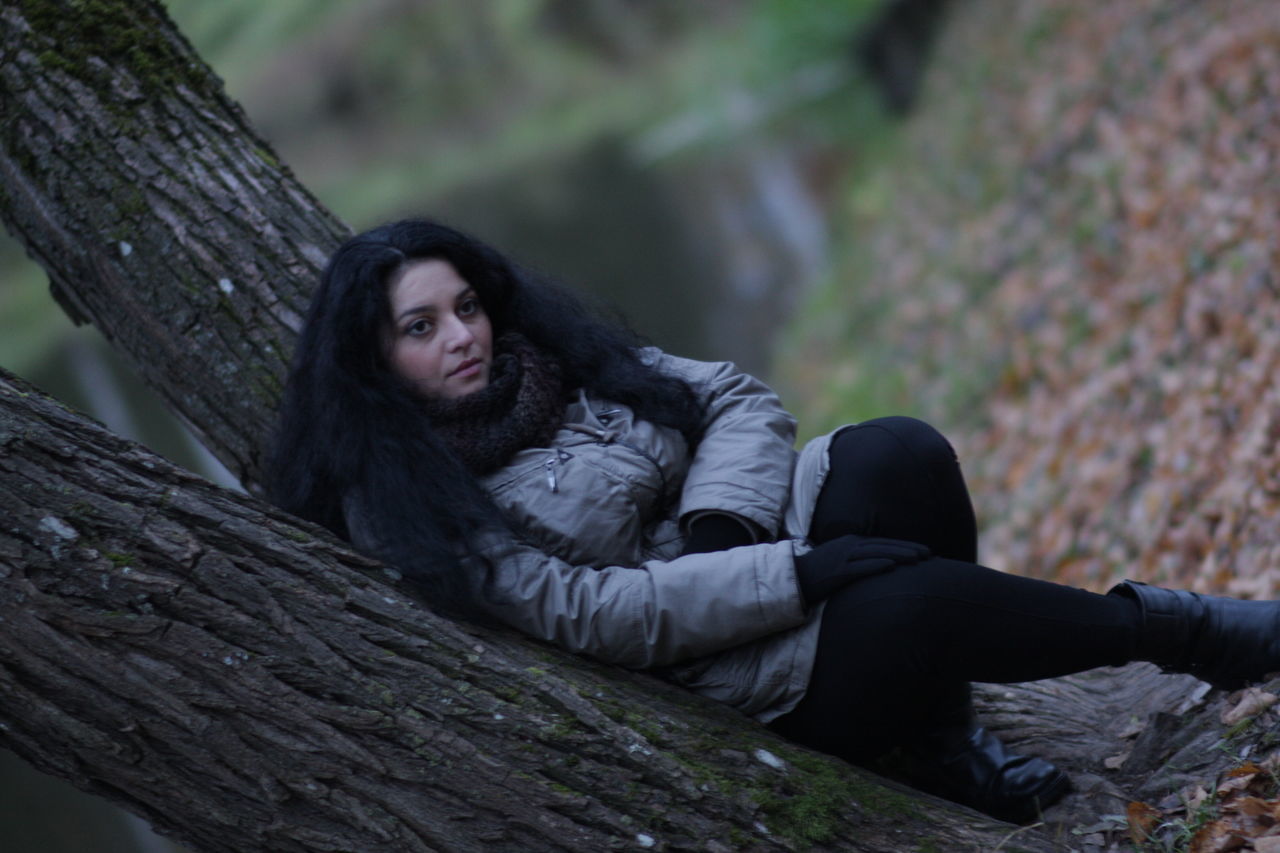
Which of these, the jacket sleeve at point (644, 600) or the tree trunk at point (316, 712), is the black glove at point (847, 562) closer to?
the jacket sleeve at point (644, 600)

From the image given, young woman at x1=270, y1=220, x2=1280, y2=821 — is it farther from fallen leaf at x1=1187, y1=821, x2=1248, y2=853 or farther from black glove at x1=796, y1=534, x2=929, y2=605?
fallen leaf at x1=1187, y1=821, x2=1248, y2=853

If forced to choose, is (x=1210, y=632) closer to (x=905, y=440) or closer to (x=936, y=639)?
(x=936, y=639)

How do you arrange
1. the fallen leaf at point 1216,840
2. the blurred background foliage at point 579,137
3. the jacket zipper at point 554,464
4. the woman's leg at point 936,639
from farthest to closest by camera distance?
the blurred background foliage at point 579,137 → the jacket zipper at point 554,464 → the woman's leg at point 936,639 → the fallen leaf at point 1216,840

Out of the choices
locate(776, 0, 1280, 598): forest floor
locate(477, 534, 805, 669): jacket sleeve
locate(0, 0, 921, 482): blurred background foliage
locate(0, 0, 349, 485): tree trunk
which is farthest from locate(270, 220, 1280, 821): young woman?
locate(776, 0, 1280, 598): forest floor

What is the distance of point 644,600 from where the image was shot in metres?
2.46

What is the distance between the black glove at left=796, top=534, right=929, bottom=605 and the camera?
8.23 ft

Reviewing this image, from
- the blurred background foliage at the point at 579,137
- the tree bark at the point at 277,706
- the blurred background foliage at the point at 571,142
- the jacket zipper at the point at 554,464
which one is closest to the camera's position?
the tree bark at the point at 277,706

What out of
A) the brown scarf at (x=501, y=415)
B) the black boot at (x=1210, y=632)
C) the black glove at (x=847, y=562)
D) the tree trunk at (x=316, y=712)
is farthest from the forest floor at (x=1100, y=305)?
the brown scarf at (x=501, y=415)

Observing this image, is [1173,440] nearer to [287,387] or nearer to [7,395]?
[287,387]

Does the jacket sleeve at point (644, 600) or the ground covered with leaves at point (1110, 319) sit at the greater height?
the ground covered with leaves at point (1110, 319)

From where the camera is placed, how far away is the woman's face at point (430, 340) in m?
2.75

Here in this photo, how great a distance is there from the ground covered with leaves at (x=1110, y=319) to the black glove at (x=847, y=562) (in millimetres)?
759

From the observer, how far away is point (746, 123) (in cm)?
1889

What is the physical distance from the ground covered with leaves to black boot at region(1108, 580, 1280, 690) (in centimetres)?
10
